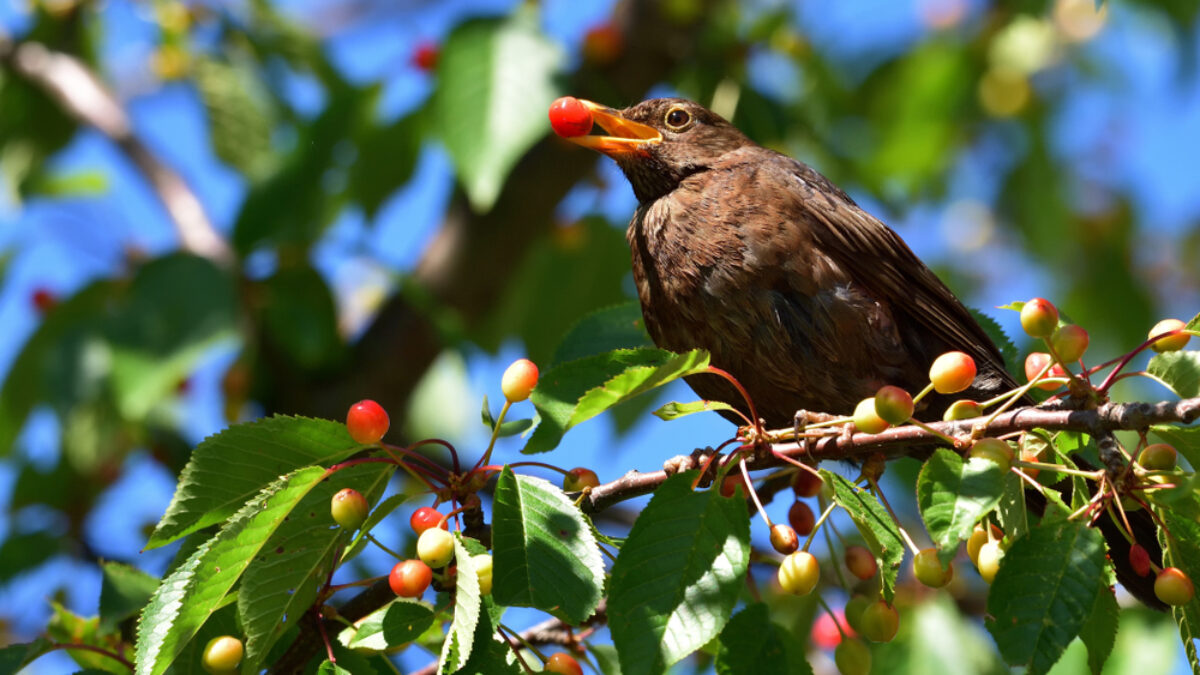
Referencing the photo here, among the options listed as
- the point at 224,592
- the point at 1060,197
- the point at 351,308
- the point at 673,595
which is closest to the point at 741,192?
the point at 673,595

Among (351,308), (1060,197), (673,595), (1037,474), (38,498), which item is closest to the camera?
(673,595)

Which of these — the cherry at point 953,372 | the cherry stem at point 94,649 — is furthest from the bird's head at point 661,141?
the cherry stem at point 94,649

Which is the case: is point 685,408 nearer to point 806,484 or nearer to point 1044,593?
point 1044,593

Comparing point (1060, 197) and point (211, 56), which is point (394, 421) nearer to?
point (211, 56)

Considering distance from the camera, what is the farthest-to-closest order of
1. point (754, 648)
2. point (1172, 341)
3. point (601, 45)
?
point (601, 45) → point (754, 648) → point (1172, 341)

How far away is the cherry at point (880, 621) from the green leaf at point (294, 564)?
3.12 ft

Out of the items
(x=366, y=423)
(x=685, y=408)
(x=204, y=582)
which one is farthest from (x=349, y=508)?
(x=685, y=408)

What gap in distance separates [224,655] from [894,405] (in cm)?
130

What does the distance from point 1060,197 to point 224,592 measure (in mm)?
5320

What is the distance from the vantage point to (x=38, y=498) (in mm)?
5297

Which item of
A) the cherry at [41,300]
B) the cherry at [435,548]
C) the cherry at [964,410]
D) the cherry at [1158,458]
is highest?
the cherry at [41,300]

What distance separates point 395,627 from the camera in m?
2.12

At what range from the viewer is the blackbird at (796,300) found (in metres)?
3.26

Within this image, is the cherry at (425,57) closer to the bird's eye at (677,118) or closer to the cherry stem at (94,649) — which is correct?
the bird's eye at (677,118)
